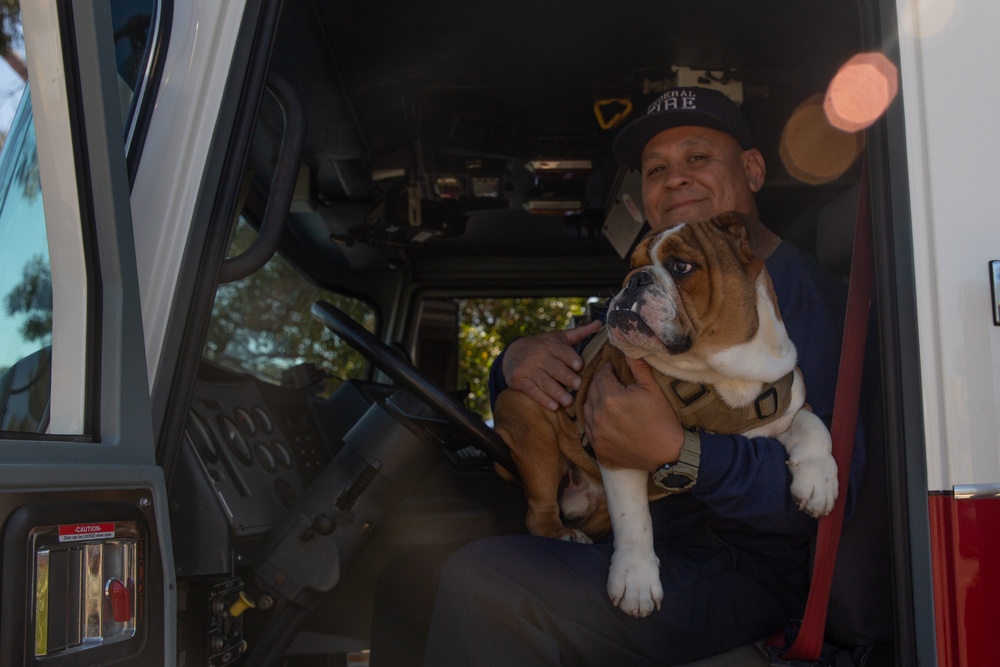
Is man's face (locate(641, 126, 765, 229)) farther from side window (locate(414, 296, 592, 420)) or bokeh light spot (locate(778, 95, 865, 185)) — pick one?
side window (locate(414, 296, 592, 420))

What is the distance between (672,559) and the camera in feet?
6.57

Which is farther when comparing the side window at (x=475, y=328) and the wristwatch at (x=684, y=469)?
the side window at (x=475, y=328)

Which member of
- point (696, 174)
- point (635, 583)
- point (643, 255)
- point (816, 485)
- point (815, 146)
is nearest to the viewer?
point (816, 485)

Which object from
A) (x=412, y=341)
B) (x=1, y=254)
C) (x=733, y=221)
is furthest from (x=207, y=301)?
(x=412, y=341)

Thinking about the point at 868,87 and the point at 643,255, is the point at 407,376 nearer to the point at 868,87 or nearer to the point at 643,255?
the point at 643,255

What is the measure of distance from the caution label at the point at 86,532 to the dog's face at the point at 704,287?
3.82 feet

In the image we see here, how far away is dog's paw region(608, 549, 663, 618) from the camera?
1820mm

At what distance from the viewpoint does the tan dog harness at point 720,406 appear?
1.94 metres

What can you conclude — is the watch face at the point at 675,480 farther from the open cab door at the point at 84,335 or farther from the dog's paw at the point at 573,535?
the open cab door at the point at 84,335

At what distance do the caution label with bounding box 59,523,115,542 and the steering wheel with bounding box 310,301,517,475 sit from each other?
1052mm

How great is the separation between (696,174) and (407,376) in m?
1.11

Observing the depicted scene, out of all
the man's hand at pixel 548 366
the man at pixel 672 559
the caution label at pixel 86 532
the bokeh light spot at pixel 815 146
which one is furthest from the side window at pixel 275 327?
the caution label at pixel 86 532

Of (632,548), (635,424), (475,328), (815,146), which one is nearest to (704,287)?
(635,424)

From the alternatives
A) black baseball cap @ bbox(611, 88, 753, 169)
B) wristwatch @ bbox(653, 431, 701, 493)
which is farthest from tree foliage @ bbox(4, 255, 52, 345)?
black baseball cap @ bbox(611, 88, 753, 169)
